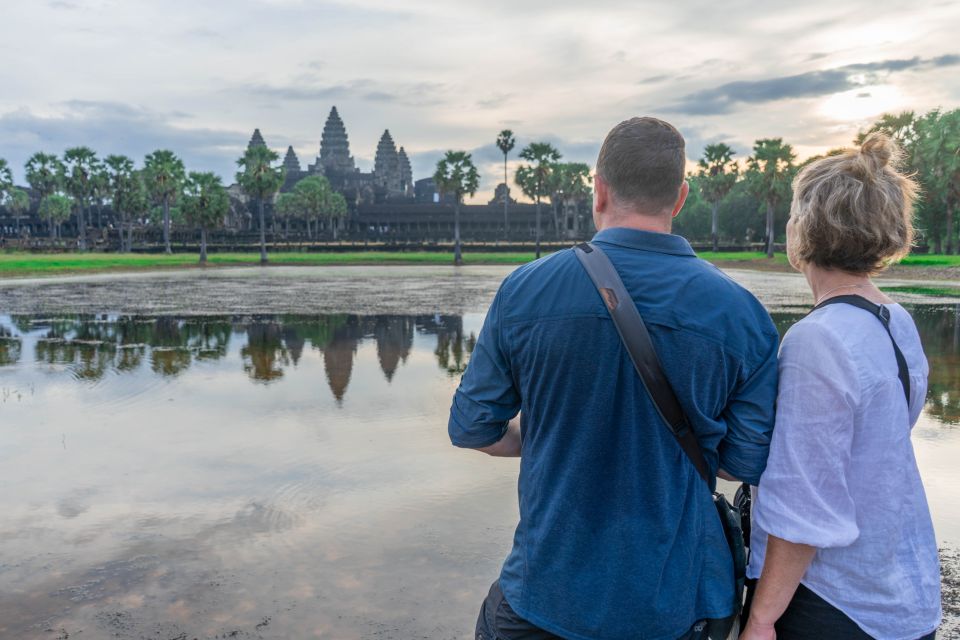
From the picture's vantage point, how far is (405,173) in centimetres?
16512

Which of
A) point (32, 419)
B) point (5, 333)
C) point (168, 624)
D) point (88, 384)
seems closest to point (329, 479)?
point (168, 624)

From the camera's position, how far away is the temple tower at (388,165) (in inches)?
5915

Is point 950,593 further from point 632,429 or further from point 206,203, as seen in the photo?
point 206,203

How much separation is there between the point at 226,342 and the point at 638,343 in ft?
44.2

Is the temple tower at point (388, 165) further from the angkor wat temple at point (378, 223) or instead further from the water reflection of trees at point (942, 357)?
the water reflection of trees at point (942, 357)

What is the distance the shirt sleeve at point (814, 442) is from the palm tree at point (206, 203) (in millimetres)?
→ 64217

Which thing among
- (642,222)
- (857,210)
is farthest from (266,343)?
(857,210)

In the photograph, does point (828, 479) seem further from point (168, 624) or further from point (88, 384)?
point (88, 384)

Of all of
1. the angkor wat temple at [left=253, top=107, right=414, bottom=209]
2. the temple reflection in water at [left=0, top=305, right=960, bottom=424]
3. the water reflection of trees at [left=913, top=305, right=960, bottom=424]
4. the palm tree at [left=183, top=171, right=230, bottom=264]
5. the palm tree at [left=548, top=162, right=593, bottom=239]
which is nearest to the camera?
the water reflection of trees at [left=913, top=305, right=960, bottom=424]

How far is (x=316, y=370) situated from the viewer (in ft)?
37.6

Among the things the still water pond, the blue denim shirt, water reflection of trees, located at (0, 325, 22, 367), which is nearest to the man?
the blue denim shirt

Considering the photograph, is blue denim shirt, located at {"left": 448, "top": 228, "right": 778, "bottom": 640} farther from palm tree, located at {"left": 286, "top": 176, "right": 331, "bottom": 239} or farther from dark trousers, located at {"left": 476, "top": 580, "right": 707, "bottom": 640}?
palm tree, located at {"left": 286, "top": 176, "right": 331, "bottom": 239}

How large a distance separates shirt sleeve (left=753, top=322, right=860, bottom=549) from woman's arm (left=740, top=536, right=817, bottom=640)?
52 millimetres

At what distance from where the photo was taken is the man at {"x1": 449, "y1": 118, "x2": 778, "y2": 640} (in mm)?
1985
